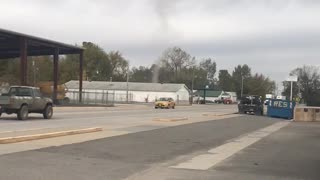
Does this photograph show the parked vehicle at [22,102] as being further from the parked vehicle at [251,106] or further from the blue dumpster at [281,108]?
the parked vehicle at [251,106]

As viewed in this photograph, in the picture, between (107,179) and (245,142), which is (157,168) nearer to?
(107,179)

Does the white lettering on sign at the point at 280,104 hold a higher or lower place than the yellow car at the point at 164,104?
higher

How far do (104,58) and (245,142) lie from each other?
138 m

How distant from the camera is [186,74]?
18662 centimetres

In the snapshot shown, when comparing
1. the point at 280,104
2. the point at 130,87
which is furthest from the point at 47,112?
the point at 130,87

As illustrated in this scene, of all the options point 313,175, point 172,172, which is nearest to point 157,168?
point 172,172

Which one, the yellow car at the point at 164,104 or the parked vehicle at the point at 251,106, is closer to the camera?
the parked vehicle at the point at 251,106

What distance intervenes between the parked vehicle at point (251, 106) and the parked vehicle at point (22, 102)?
28.9 m

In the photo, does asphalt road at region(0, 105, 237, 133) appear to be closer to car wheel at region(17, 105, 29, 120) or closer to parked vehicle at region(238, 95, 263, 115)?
car wheel at region(17, 105, 29, 120)

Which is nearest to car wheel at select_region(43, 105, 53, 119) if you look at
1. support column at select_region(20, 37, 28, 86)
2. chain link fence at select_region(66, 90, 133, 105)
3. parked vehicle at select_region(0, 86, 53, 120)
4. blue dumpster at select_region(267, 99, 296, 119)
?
parked vehicle at select_region(0, 86, 53, 120)

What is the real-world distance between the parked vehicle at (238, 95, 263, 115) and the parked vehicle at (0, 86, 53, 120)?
1136 inches

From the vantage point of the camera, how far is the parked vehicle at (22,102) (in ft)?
97.7

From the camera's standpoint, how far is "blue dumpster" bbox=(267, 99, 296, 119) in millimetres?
49250

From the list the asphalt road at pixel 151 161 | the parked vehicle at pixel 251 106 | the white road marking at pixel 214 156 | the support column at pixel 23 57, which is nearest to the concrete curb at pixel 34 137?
the asphalt road at pixel 151 161
